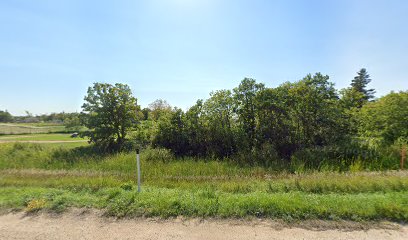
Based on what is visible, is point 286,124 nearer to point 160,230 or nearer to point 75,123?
point 160,230

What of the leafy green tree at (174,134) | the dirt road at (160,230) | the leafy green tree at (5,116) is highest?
the leafy green tree at (5,116)

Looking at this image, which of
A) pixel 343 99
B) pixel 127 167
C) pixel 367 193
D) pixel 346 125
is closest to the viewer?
pixel 367 193

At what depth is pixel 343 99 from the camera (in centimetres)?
1236

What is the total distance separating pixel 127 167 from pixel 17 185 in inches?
155

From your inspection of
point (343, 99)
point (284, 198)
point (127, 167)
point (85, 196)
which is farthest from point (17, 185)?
point (343, 99)

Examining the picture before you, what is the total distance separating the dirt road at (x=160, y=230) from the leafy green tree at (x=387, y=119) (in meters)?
9.25

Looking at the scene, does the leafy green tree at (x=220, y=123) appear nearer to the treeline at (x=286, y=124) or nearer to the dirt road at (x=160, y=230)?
the treeline at (x=286, y=124)

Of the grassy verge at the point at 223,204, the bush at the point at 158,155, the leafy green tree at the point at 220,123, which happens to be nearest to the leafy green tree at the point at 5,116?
the bush at the point at 158,155

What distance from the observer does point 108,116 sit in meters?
15.0

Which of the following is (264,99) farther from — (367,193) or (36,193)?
(36,193)

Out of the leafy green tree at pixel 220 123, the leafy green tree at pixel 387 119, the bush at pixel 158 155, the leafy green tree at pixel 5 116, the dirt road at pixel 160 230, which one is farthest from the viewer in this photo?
the leafy green tree at pixel 5 116

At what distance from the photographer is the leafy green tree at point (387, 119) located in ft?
33.4

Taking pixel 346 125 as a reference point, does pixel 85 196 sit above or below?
below

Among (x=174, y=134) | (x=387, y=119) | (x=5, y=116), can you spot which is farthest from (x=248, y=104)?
(x=5, y=116)
